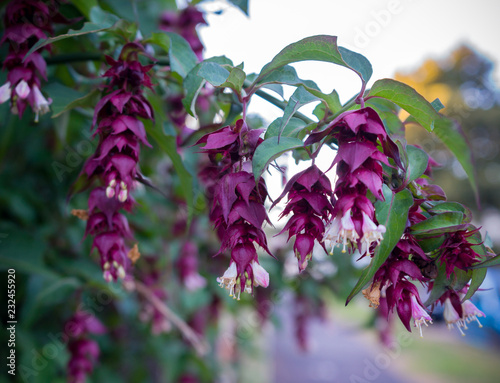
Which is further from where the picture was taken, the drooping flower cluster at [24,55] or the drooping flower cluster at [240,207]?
the drooping flower cluster at [24,55]

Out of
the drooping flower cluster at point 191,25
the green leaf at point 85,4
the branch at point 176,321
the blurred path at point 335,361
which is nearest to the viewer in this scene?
the green leaf at point 85,4

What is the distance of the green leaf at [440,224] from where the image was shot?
2.27 ft

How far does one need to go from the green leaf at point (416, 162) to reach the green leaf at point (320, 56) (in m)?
0.18

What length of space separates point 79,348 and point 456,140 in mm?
1560

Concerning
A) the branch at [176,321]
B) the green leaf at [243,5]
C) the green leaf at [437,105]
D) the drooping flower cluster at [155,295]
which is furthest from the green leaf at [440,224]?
the drooping flower cluster at [155,295]

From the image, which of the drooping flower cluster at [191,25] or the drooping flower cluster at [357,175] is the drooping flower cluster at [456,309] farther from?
the drooping flower cluster at [191,25]

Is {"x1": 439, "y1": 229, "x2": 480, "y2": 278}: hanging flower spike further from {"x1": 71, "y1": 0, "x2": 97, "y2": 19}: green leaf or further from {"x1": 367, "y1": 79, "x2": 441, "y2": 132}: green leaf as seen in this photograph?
{"x1": 71, "y1": 0, "x2": 97, "y2": 19}: green leaf

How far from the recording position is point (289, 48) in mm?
756

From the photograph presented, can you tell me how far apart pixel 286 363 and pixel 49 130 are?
11.3m

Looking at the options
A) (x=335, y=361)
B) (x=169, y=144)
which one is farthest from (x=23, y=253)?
(x=335, y=361)

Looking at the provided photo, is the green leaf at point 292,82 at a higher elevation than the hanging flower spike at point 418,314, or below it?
higher

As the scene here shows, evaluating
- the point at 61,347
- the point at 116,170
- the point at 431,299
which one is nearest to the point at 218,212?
the point at 116,170

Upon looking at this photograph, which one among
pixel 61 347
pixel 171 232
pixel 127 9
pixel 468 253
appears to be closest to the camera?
pixel 468 253

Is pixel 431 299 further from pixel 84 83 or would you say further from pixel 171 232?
pixel 171 232
